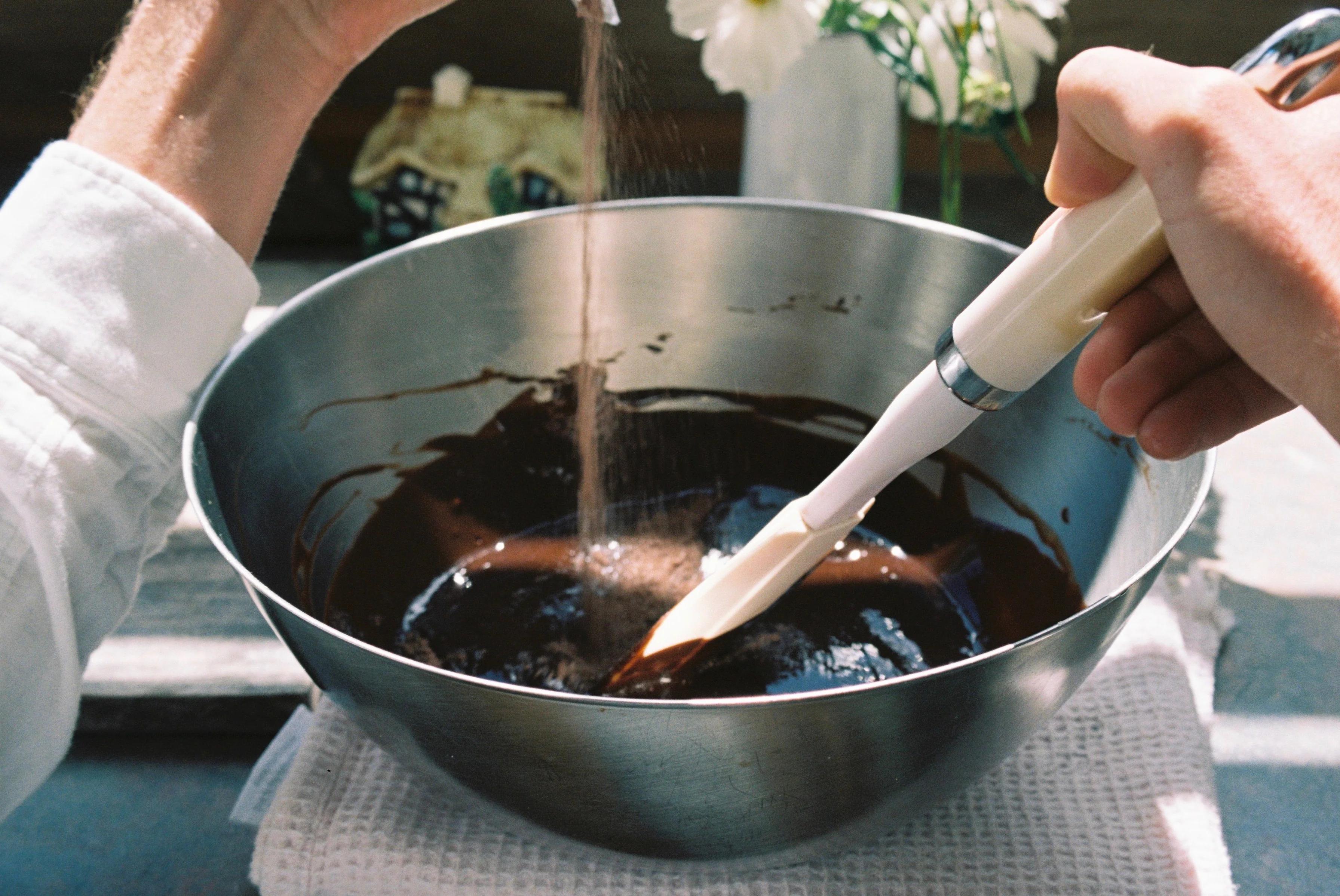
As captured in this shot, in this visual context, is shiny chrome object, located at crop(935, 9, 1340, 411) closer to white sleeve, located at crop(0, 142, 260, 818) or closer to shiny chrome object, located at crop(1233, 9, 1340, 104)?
shiny chrome object, located at crop(1233, 9, 1340, 104)

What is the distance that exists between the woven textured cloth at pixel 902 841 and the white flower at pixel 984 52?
42 cm

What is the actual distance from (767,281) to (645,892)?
0.34 metres

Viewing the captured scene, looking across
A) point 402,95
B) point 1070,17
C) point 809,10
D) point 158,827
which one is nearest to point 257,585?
point 158,827

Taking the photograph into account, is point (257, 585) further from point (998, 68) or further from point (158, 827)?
point (998, 68)

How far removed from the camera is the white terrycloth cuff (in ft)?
1.36

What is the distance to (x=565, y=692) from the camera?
419mm

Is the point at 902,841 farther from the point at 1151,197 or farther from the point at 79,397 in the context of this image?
the point at 79,397

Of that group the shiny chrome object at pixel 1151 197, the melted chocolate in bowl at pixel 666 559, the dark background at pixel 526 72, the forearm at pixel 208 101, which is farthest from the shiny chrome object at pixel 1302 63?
the dark background at pixel 526 72

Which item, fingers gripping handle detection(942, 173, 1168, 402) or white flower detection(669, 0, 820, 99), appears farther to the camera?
white flower detection(669, 0, 820, 99)

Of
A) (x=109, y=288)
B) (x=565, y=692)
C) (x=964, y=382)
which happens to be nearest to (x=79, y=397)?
(x=109, y=288)

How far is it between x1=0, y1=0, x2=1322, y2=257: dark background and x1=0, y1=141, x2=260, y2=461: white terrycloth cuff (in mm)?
517

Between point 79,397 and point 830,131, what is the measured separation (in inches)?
20.7

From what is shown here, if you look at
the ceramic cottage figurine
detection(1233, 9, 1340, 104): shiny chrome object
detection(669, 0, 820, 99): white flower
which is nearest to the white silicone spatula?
detection(1233, 9, 1340, 104): shiny chrome object

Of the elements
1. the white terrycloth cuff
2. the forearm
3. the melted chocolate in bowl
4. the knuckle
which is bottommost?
the melted chocolate in bowl
